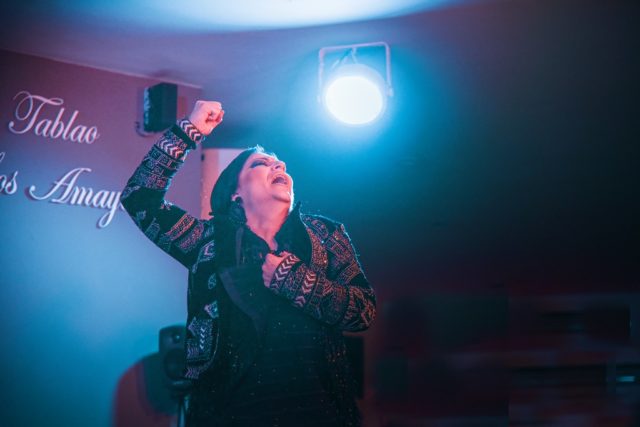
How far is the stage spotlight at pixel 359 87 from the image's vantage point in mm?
2855

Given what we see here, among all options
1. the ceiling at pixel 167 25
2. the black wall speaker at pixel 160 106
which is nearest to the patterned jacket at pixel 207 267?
the ceiling at pixel 167 25

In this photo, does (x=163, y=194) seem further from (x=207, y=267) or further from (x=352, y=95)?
(x=352, y=95)

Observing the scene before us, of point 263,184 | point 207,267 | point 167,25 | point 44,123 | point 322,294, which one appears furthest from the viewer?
point 44,123

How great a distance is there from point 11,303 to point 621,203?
314 centimetres

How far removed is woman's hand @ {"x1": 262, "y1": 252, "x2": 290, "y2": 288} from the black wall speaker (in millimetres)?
2029

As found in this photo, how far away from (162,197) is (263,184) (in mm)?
281

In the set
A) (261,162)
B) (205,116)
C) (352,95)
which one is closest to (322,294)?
(261,162)

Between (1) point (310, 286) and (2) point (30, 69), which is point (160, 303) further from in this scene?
(1) point (310, 286)

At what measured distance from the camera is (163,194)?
163cm

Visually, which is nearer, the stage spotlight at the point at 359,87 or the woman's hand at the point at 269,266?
the woman's hand at the point at 269,266

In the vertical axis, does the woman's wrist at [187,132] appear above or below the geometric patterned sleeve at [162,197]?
above

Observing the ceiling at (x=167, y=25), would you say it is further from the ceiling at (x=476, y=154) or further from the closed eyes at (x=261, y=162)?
the closed eyes at (x=261, y=162)

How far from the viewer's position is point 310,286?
149cm

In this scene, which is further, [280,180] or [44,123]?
[44,123]
